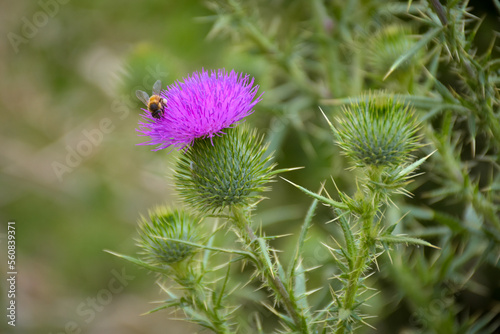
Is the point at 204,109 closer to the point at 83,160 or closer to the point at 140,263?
the point at 140,263

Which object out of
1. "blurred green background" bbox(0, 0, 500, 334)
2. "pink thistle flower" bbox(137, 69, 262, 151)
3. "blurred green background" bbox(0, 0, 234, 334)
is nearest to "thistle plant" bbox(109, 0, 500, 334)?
"pink thistle flower" bbox(137, 69, 262, 151)

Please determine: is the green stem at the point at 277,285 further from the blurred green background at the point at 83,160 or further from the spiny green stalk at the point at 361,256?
the blurred green background at the point at 83,160

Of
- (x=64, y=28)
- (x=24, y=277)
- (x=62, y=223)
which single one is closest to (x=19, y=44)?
(x=64, y=28)

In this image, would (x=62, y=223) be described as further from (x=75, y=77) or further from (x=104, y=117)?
(x=75, y=77)

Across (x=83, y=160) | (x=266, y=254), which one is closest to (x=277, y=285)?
(x=266, y=254)

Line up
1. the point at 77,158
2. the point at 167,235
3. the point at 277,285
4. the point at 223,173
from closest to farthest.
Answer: the point at 277,285 < the point at 223,173 < the point at 167,235 < the point at 77,158

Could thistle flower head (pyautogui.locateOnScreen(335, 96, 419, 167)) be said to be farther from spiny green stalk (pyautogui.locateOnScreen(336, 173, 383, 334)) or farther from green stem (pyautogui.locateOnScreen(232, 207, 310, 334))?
green stem (pyautogui.locateOnScreen(232, 207, 310, 334))
